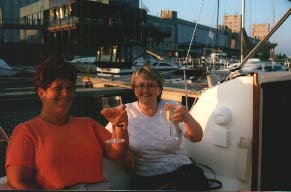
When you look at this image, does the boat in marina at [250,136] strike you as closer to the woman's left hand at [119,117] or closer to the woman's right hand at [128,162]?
the woman's right hand at [128,162]

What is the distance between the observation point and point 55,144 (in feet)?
7.58

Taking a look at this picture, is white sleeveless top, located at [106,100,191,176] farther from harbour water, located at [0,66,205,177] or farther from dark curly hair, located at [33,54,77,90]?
harbour water, located at [0,66,205,177]

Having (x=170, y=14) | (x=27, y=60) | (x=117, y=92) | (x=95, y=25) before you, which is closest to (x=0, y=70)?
(x=95, y=25)

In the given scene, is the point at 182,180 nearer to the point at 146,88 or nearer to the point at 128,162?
the point at 128,162

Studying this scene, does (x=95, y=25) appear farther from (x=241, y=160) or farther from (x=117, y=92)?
(x=241, y=160)

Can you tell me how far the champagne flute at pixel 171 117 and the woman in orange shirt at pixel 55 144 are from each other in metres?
0.33

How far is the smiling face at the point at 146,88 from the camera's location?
9.84 feet

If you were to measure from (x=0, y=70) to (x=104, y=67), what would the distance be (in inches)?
366

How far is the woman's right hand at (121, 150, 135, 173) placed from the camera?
2977 millimetres

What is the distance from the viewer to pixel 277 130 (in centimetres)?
330

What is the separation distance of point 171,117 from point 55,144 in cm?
83

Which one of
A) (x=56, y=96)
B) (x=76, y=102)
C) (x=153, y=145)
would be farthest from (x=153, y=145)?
(x=76, y=102)

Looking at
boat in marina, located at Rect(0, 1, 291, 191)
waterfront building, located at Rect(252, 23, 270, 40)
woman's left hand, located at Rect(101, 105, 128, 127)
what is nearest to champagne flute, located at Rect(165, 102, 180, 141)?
woman's left hand, located at Rect(101, 105, 128, 127)

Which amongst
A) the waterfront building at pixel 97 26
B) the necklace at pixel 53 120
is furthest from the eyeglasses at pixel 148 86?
the waterfront building at pixel 97 26
